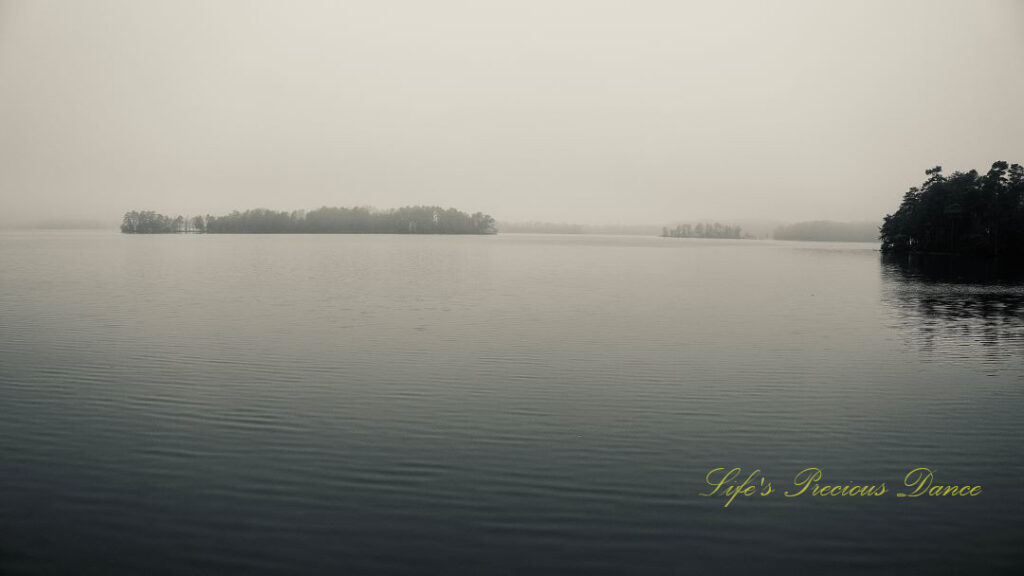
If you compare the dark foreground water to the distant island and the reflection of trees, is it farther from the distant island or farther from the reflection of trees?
the distant island

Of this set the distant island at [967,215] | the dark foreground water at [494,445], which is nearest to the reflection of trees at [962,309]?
the dark foreground water at [494,445]

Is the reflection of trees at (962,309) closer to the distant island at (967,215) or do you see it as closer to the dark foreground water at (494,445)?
the dark foreground water at (494,445)

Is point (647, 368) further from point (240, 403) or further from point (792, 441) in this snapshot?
point (240, 403)

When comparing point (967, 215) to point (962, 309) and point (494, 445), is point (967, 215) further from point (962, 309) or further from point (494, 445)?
point (494, 445)

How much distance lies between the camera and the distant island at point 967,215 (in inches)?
4341

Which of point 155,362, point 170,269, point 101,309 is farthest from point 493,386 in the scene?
point 170,269

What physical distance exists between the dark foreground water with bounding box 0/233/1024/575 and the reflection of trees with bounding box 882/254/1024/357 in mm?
496

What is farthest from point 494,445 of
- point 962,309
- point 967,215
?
point 967,215

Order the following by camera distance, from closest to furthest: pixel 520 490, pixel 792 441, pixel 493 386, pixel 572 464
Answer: pixel 520 490
pixel 572 464
pixel 792 441
pixel 493 386

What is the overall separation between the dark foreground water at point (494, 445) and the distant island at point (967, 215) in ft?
325

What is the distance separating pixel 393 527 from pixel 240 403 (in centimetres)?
828

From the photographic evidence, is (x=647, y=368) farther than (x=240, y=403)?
Yes

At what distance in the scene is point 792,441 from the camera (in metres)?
13.5

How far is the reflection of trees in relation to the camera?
90.1 ft
